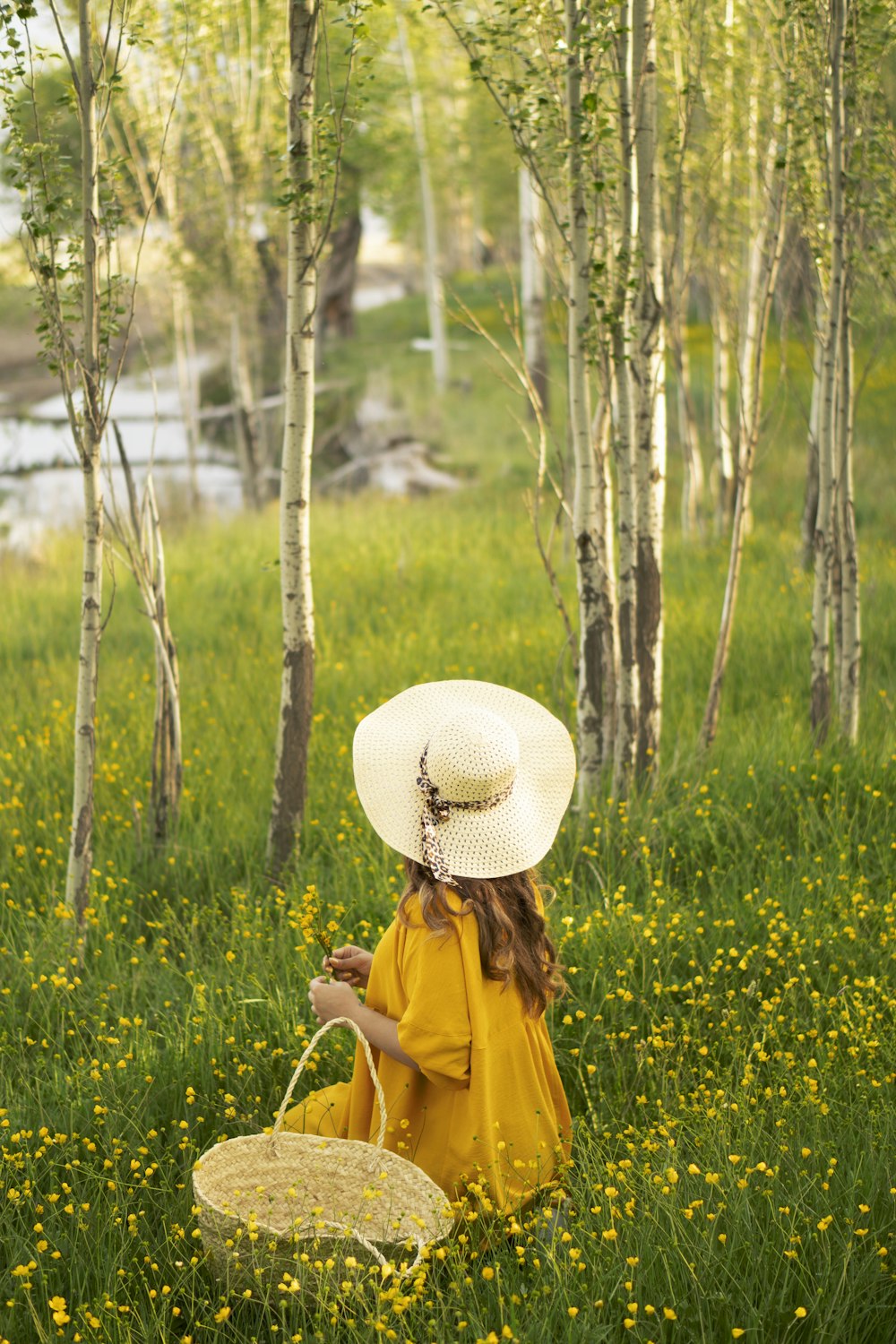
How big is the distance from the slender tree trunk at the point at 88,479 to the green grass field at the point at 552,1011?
1.13ft

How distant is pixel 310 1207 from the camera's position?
2.60 metres

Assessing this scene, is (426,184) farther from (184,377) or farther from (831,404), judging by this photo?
(831,404)

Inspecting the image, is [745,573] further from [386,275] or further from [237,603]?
[386,275]

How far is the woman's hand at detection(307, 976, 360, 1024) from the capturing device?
264 centimetres

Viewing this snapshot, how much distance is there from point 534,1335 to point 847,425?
462cm

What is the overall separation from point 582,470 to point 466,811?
2.48 meters

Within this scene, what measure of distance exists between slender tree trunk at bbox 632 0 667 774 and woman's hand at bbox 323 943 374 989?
2360mm

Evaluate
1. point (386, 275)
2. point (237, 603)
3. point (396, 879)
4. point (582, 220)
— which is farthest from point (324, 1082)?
point (386, 275)

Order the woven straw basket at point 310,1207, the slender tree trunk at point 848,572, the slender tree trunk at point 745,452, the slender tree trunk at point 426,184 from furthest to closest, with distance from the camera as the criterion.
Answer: the slender tree trunk at point 426,184 < the slender tree trunk at point 848,572 < the slender tree trunk at point 745,452 < the woven straw basket at point 310,1207

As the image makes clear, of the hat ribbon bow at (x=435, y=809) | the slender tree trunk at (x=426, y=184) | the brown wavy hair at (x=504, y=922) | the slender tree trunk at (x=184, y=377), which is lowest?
the brown wavy hair at (x=504, y=922)

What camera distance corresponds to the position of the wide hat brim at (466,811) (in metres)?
2.56

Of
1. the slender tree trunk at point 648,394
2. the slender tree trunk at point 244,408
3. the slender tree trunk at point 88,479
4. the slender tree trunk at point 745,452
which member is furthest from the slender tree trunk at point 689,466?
the slender tree trunk at point 88,479

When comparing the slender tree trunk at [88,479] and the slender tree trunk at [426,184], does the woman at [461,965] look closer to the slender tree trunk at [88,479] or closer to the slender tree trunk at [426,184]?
the slender tree trunk at [88,479]

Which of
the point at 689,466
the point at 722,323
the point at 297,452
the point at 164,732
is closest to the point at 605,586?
the point at 297,452
